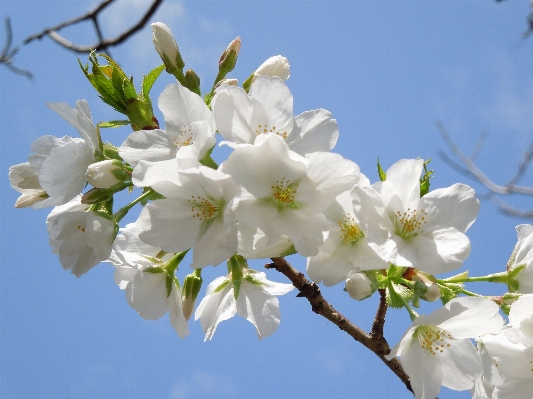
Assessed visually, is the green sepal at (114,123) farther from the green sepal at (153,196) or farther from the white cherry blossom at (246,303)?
the white cherry blossom at (246,303)

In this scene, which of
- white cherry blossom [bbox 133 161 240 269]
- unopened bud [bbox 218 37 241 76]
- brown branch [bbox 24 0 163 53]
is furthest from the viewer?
brown branch [bbox 24 0 163 53]

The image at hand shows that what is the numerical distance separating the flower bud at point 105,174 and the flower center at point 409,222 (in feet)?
2.78

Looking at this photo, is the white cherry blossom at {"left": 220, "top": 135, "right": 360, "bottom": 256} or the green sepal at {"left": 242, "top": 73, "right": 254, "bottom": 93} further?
the green sepal at {"left": 242, "top": 73, "right": 254, "bottom": 93}

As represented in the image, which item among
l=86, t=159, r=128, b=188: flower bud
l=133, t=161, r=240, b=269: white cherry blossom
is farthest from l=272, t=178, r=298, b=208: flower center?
l=86, t=159, r=128, b=188: flower bud

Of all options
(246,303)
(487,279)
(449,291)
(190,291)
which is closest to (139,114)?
(190,291)

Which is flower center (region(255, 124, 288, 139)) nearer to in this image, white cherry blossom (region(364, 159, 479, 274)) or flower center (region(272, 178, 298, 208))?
flower center (region(272, 178, 298, 208))

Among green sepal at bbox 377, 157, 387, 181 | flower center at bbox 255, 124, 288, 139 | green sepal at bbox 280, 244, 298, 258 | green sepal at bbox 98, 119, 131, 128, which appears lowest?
green sepal at bbox 280, 244, 298, 258

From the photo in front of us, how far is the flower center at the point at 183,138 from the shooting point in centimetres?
161

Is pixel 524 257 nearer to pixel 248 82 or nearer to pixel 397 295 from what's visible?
pixel 397 295

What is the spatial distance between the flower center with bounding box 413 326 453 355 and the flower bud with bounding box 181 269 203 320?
72cm

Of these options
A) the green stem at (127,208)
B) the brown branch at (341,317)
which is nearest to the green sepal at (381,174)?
the brown branch at (341,317)

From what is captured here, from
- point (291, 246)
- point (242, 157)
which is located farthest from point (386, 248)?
point (242, 157)

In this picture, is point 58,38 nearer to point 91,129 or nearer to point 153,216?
point 91,129

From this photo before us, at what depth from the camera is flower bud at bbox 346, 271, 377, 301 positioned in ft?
4.70
